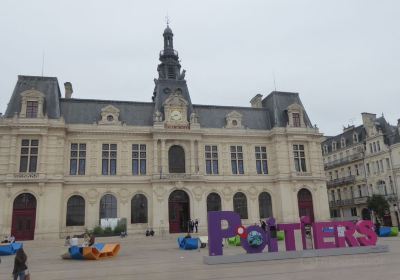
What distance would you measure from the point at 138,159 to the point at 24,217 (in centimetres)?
1253

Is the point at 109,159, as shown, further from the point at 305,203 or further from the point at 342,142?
the point at 342,142

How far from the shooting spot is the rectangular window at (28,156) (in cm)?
3653

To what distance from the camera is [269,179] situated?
43.1m

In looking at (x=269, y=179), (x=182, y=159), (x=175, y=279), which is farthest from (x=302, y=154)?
(x=175, y=279)

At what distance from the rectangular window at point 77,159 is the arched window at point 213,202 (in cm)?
1401

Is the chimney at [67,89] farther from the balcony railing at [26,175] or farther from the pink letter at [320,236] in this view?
the pink letter at [320,236]

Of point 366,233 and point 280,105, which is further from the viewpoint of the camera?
point 280,105

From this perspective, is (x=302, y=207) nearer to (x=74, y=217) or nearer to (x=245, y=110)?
(x=245, y=110)

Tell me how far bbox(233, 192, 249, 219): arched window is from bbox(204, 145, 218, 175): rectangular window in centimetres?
369

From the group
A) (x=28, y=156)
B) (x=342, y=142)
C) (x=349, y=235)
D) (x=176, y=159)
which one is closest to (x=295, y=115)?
(x=176, y=159)

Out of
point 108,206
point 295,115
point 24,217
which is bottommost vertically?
point 24,217

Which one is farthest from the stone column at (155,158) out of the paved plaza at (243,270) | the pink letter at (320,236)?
the pink letter at (320,236)

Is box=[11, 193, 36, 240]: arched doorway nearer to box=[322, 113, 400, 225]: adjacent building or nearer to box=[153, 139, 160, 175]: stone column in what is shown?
box=[153, 139, 160, 175]: stone column

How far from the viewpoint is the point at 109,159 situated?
39438 mm
